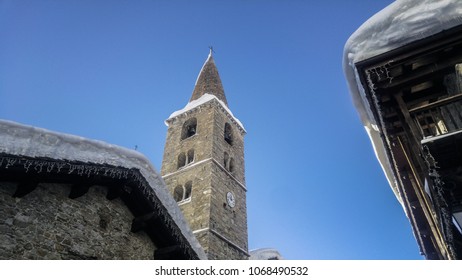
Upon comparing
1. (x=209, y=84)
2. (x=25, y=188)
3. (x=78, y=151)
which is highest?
(x=209, y=84)

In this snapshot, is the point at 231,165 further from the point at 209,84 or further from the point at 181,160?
the point at 209,84

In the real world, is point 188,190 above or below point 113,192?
above

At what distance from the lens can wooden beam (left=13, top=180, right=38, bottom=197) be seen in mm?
5513

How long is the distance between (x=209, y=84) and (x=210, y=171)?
9661 millimetres

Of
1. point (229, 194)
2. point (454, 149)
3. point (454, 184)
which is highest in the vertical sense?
point (229, 194)

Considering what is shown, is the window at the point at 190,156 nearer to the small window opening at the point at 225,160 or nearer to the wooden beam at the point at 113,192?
the small window opening at the point at 225,160

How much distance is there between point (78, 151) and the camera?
6059 millimetres

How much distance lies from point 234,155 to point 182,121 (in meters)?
4.27

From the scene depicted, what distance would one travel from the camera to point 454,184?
4.69 meters

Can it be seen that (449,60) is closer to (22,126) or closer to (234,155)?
(22,126)

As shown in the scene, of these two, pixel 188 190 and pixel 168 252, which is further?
pixel 188 190

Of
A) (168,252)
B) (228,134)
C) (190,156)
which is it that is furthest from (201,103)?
(168,252)

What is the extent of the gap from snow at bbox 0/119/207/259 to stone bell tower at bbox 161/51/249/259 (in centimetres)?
802
